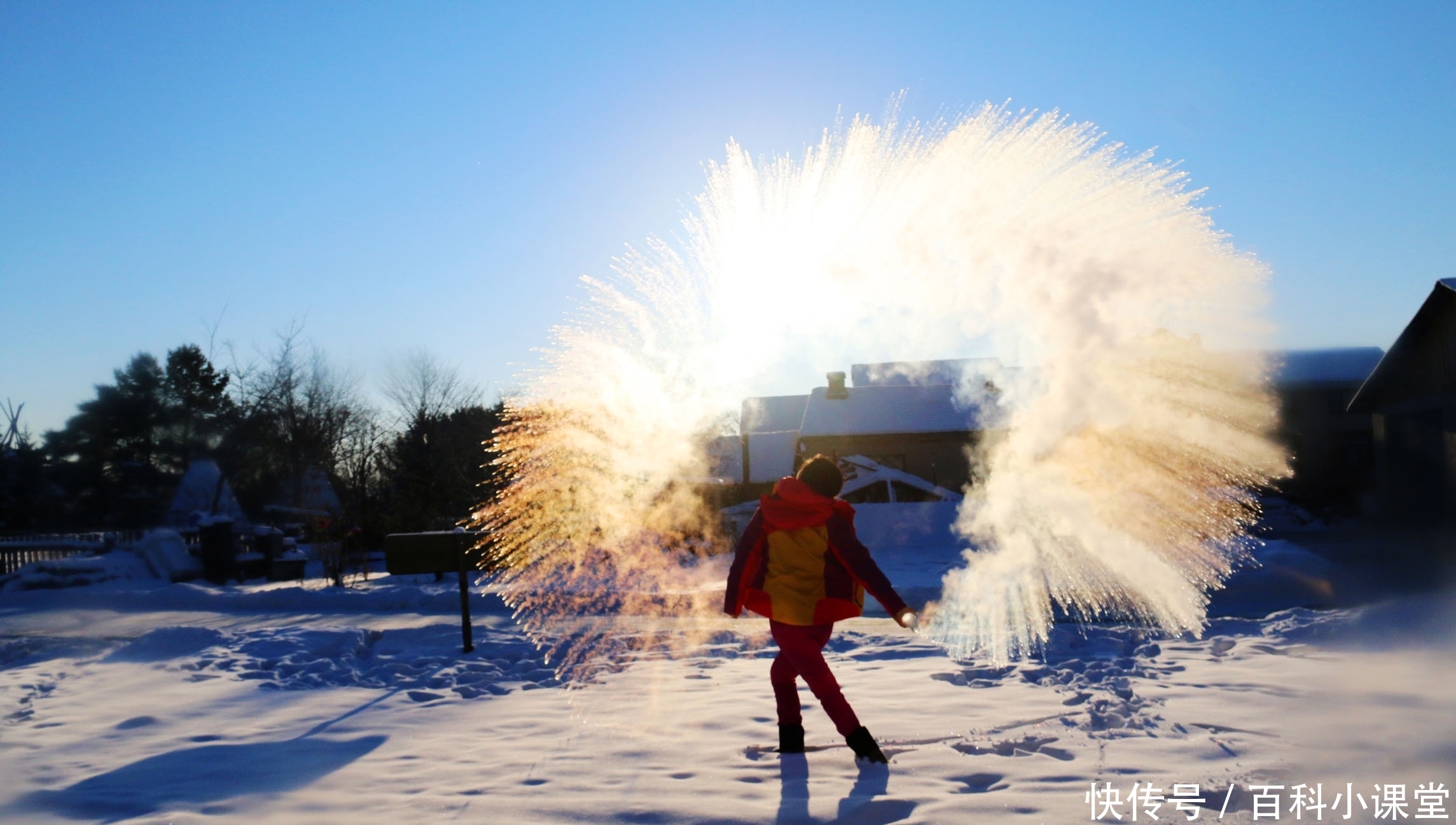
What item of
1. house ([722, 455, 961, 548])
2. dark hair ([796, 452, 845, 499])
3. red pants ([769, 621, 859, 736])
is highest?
dark hair ([796, 452, 845, 499])

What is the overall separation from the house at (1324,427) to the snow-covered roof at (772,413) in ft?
69.2

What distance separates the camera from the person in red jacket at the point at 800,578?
461 cm

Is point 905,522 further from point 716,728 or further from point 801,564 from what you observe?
point 801,564

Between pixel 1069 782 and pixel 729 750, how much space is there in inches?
67.7

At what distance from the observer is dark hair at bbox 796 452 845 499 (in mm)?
4754

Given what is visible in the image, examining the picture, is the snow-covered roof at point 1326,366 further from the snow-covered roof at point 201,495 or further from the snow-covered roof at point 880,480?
the snow-covered roof at point 201,495

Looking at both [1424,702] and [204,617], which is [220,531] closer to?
[204,617]

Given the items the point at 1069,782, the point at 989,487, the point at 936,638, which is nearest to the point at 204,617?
the point at 936,638

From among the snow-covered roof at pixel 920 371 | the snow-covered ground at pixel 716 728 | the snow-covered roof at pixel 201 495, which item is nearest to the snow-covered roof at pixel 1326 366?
the snow-covered roof at pixel 920 371

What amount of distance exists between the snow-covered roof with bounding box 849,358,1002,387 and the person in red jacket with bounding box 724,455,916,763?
31756 mm

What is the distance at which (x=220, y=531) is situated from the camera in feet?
67.9

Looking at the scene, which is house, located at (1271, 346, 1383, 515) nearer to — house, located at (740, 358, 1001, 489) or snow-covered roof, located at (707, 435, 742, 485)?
house, located at (740, 358, 1001, 489)

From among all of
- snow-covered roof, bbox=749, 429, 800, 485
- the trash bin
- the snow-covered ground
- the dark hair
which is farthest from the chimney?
the dark hair

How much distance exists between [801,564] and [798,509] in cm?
30
